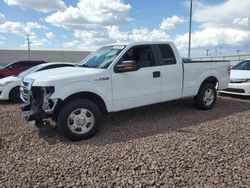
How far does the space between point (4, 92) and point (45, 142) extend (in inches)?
192

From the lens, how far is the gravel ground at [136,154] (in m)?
3.42

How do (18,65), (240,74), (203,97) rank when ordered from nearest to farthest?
(203,97)
(240,74)
(18,65)

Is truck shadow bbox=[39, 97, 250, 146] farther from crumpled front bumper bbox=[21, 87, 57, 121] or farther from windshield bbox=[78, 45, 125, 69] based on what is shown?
windshield bbox=[78, 45, 125, 69]

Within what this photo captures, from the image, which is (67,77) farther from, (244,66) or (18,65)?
(18,65)

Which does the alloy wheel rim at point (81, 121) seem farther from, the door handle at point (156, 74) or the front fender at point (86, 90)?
the door handle at point (156, 74)

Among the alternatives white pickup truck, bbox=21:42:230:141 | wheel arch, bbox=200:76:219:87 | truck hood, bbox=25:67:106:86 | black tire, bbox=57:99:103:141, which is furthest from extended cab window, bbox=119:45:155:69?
wheel arch, bbox=200:76:219:87

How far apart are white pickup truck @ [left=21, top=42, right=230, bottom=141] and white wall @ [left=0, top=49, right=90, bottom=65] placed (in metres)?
49.9

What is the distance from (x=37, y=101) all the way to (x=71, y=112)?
2.61ft

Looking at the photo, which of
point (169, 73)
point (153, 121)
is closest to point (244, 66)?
point (169, 73)

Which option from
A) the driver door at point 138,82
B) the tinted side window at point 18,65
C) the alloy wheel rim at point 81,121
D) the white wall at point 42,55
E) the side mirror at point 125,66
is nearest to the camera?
the alloy wheel rim at point 81,121

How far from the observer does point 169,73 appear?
6.15 m

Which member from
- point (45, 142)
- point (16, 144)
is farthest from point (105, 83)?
point (16, 144)

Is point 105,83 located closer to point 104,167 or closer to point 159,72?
point 159,72

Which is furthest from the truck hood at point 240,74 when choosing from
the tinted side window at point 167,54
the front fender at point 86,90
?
the front fender at point 86,90
